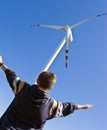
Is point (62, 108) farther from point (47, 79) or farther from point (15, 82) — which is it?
point (15, 82)

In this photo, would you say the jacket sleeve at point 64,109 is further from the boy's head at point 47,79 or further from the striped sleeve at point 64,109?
the boy's head at point 47,79

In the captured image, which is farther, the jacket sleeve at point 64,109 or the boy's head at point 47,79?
the jacket sleeve at point 64,109

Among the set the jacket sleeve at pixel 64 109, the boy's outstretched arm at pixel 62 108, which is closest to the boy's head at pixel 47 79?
the boy's outstretched arm at pixel 62 108

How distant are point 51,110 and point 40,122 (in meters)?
0.38

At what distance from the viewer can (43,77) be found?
8805 mm

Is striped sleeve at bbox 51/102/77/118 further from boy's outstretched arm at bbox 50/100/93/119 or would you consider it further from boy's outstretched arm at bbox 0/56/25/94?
boy's outstretched arm at bbox 0/56/25/94

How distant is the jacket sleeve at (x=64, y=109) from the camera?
914cm

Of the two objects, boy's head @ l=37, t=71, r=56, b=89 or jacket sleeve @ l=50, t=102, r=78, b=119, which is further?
jacket sleeve @ l=50, t=102, r=78, b=119

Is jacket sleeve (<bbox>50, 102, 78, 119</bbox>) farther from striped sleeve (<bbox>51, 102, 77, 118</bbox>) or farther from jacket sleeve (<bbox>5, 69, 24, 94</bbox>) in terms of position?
jacket sleeve (<bbox>5, 69, 24, 94</bbox>)

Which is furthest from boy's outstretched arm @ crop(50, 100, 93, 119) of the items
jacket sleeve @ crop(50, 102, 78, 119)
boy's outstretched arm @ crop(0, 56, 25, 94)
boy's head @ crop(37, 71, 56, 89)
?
boy's outstretched arm @ crop(0, 56, 25, 94)

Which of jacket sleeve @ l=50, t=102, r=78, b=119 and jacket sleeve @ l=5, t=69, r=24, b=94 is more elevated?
jacket sleeve @ l=5, t=69, r=24, b=94

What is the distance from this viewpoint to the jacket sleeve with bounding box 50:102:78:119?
9.14 meters

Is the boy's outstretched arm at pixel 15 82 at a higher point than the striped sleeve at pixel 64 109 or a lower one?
higher

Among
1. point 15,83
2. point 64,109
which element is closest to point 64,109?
point 64,109
